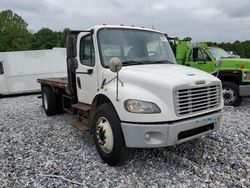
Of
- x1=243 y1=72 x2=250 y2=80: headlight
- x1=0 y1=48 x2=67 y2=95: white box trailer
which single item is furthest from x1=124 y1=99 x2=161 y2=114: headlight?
x1=0 y1=48 x2=67 y2=95: white box trailer

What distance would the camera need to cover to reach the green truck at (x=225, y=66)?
9180 millimetres

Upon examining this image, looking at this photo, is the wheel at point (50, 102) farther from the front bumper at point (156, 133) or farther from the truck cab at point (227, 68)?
the front bumper at point (156, 133)

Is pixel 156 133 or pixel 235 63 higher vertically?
pixel 235 63

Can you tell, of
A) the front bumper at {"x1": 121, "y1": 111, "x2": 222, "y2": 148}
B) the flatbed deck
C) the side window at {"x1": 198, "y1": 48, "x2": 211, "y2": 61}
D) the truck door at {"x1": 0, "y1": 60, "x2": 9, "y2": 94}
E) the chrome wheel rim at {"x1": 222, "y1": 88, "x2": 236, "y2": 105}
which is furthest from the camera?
the truck door at {"x1": 0, "y1": 60, "x2": 9, "y2": 94}

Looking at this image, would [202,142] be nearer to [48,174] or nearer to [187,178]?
[187,178]

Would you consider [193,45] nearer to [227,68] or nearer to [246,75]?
[227,68]

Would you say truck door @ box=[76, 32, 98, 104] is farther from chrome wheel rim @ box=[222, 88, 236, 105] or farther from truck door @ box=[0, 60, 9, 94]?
truck door @ box=[0, 60, 9, 94]

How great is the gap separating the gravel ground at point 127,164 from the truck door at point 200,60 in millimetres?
3799

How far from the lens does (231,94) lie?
9.32 metres

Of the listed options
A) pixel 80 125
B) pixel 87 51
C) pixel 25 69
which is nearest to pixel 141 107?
pixel 87 51

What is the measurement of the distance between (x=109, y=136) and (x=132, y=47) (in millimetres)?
1778

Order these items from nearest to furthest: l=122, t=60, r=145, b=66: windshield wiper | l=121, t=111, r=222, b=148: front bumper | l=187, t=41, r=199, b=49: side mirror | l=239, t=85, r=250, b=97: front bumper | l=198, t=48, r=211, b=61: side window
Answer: l=121, t=111, r=222, b=148: front bumper
l=122, t=60, r=145, b=66: windshield wiper
l=239, t=85, r=250, b=97: front bumper
l=187, t=41, r=199, b=49: side mirror
l=198, t=48, r=211, b=61: side window

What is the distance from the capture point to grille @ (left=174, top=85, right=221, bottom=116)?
→ 4.05 meters

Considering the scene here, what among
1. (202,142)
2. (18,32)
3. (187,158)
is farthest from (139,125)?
(18,32)
